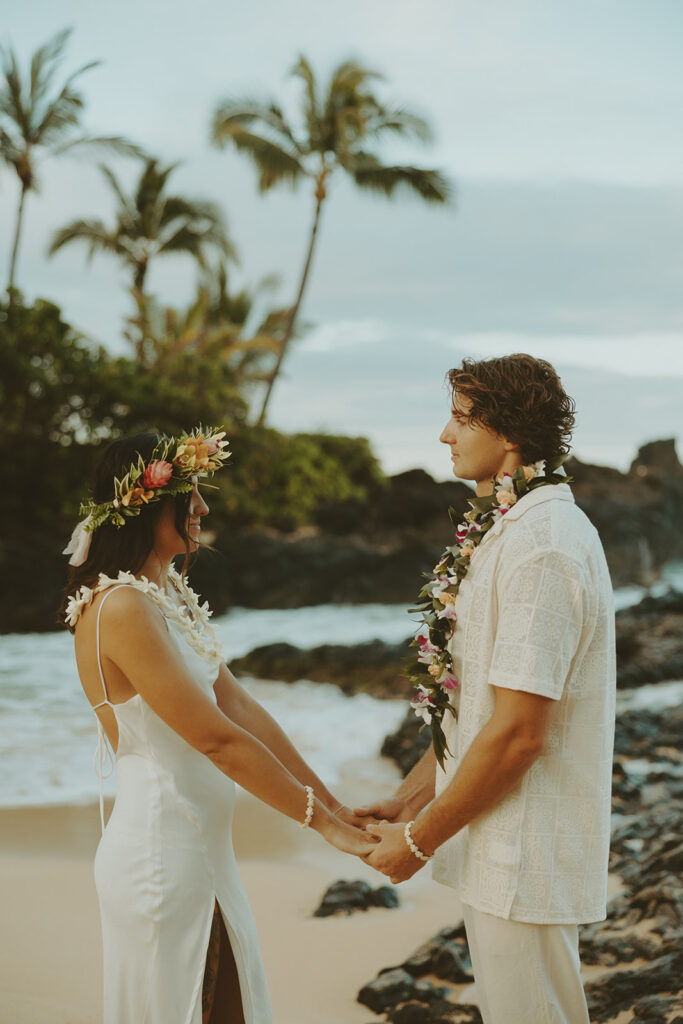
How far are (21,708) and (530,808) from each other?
32.2ft

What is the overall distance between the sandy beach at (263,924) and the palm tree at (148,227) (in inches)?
1006

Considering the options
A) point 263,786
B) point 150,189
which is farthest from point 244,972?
point 150,189

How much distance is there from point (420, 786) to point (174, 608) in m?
0.94

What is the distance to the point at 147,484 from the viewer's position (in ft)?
8.74

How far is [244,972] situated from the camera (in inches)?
101

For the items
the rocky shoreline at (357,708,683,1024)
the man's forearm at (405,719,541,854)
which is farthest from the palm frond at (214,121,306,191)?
the man's forearm at (405,719,541,854)

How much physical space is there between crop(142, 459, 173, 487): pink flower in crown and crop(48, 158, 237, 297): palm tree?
93.2 feet

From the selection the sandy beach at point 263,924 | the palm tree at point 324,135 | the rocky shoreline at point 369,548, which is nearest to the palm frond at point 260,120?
the palm tree at point 324,135

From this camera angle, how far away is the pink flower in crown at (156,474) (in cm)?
266

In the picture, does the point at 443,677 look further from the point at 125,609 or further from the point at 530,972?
the point at 125,609

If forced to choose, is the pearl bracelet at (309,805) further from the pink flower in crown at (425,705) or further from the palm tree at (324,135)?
the palm tree at (324,135)

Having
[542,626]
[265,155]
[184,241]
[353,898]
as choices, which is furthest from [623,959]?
[184,241]

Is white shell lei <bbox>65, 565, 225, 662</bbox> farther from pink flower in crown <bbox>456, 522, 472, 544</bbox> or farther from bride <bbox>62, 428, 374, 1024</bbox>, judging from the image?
pink flower in crown <bbox>456, 522, 472, 544</bbox>

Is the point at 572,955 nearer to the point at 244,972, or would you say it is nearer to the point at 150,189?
the point at 244,972
